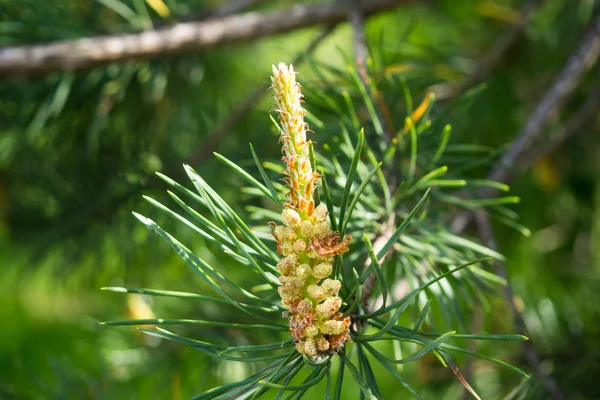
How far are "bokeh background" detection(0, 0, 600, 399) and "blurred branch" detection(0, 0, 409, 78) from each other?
2 centimetres

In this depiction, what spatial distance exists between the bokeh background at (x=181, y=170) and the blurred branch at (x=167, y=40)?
0.08ft

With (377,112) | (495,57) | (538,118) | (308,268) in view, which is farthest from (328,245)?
(495,57)

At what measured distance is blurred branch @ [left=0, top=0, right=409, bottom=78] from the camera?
2.09ft

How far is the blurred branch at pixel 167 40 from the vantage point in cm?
64

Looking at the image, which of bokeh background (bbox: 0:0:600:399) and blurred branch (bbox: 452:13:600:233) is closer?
blurred branch (bbox: 452:13:600:233)

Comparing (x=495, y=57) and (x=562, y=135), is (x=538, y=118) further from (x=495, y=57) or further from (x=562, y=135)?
(x=495, y=57)

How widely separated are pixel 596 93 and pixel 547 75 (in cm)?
22

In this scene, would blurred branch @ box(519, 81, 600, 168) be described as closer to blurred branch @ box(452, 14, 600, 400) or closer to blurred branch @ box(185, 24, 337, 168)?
blurred branch @ box(452, 14, 600, 400)

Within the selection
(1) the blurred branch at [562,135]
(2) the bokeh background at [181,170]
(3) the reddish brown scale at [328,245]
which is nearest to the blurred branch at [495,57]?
(2) the bokeh background at [181,170]

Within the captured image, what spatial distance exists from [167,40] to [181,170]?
16cm

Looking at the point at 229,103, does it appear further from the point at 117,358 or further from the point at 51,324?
the point at 51,324

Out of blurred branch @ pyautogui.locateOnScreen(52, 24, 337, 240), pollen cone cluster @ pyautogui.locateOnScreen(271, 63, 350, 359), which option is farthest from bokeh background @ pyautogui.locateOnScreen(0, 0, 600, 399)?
pollen cone cluster @ pyautogui.locateOnScreen(271, 63, 350, 359)

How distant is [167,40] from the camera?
71 centimetres

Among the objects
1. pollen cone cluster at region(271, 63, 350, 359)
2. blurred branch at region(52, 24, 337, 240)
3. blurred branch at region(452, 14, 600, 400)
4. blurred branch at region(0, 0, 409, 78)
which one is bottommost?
pollen cone cluster at region(271, 63, 350, 359)
